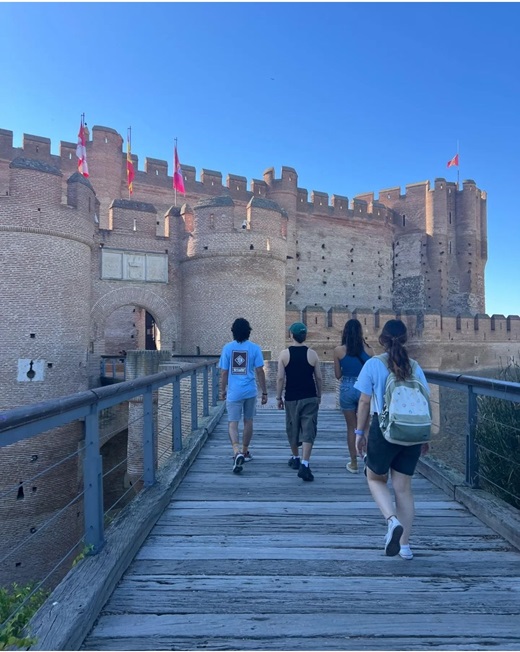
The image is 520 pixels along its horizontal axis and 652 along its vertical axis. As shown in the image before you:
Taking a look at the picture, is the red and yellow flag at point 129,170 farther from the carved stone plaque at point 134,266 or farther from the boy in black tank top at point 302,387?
the boy in black tank top at point 302,387

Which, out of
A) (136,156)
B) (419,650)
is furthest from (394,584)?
(136,156)

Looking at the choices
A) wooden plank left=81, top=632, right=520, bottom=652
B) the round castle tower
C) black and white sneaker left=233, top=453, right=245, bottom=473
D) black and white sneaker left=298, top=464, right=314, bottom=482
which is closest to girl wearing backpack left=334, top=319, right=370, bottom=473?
black and white sneaker left=298, top=464, right=314, bottom=482

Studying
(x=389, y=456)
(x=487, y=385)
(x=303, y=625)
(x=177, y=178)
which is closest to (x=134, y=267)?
(x=177, y=178)

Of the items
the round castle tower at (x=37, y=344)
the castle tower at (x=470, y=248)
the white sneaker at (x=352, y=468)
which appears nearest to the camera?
the white sneaker at (x=352, y=468)

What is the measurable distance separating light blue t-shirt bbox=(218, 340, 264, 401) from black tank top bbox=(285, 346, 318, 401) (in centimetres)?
41

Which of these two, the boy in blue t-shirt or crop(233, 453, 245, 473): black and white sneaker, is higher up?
the boy in blue t-shirt

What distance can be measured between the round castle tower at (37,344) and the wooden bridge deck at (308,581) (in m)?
9.61

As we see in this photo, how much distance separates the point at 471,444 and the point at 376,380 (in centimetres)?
133

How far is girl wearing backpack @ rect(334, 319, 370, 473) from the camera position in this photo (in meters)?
4.54

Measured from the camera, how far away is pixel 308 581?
7.66 ft

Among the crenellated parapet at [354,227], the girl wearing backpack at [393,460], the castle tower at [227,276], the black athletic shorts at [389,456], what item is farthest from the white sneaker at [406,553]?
the crenellated parapet at [354,227]

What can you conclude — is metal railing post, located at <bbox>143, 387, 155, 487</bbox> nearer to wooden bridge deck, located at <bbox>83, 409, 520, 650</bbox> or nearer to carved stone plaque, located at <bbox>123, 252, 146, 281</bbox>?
wooden bridge deck, located at <bbox>83, 409, 520, 650</bbox>

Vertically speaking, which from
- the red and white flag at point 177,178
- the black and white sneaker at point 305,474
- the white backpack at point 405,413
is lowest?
the black and white sneaker at point 305,474

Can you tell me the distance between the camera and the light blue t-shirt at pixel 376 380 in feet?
8.93
